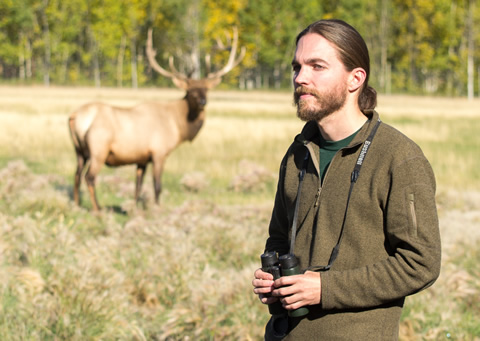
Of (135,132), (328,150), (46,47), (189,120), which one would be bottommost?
(135,132)

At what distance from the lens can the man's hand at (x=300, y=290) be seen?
8.30ft

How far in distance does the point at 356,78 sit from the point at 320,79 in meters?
0.15

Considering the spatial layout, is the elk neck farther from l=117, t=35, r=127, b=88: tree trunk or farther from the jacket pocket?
l=117, t=35, r=127, b=88: tree trunk

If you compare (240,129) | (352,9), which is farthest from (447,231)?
(352,9)

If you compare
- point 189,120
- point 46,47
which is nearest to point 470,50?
point 46,47

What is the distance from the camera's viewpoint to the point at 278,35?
204 ft

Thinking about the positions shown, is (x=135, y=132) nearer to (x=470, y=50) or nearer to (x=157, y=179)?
(x=157, y=179)

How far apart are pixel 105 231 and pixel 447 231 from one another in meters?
3.94

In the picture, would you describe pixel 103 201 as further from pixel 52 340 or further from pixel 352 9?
pixel 352 9

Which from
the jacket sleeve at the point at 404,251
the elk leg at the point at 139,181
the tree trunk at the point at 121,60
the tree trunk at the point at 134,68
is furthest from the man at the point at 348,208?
the tree trunk at the point at 121,60


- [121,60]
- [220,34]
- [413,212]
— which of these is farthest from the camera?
[121,60]

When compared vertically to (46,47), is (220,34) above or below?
above

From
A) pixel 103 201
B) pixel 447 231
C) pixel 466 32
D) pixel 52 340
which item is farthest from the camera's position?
pixel 466 32

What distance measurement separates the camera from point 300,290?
2.54 meters
